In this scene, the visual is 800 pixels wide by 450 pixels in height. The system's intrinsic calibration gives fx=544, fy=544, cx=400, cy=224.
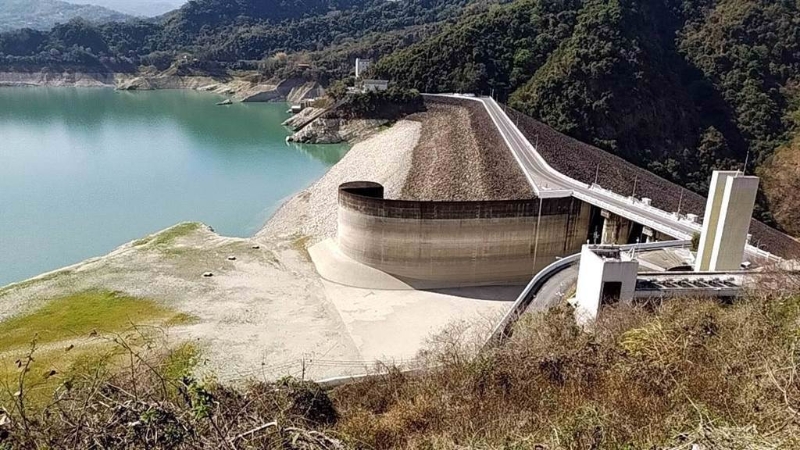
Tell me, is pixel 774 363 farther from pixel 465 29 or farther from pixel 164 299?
pixel 465 29

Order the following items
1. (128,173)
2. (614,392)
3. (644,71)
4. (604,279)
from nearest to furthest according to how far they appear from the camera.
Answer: (614,392) → (604,279) → (128,173) → (644,71)

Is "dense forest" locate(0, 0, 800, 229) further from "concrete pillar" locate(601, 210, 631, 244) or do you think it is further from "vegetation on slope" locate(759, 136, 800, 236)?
"concrete pillar" locate(601, 210, 631, 244)

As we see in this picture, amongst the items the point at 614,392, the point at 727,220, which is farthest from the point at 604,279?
the point at 614,392

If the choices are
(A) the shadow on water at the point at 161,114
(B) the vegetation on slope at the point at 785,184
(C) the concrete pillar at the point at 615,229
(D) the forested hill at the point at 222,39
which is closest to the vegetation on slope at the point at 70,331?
(C) the concrete pillar at the point at 615,229

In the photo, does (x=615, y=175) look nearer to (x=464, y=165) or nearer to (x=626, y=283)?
(x=464, y=165)

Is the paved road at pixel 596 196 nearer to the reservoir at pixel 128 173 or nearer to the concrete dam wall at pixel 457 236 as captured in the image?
the concrete dam wall at pixel 457 236

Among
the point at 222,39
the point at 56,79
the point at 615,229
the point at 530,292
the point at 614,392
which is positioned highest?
the point at 222,39

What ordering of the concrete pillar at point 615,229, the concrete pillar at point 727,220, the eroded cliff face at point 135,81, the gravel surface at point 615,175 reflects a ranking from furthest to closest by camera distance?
the eroded cliff face at point 135,81
the gravel surface at point 615,175
the concrete pillar at point 615,229
the concrete pillar at point 727,220
